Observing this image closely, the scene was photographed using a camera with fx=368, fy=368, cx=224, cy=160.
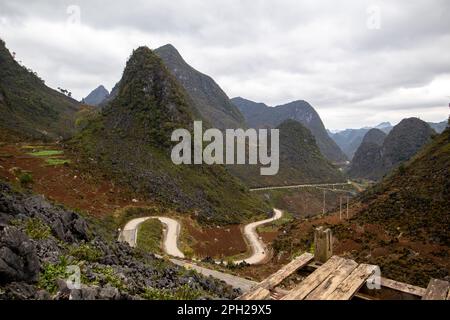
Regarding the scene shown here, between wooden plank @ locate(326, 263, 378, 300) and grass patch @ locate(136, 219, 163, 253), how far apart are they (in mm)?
30047

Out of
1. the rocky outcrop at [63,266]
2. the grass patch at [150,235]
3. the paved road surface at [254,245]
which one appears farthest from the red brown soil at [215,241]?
the rocky outcrop at [63,266]

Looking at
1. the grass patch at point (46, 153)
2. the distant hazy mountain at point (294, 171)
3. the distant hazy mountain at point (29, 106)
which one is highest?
the distant hazy mountain at point (29, 106)

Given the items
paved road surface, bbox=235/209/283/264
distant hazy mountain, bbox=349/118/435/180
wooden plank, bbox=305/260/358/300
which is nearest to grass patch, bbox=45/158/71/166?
paved road surface, bbox=235/209/283/264

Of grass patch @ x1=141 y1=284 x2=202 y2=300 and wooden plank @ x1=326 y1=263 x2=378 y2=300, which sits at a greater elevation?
wooden plank @ x1=326 y1=263 x2=378 y2=300

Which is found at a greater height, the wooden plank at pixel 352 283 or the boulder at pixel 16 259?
the wooden plank at pixel 352 283

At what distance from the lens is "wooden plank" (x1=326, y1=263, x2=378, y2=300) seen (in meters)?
4.26

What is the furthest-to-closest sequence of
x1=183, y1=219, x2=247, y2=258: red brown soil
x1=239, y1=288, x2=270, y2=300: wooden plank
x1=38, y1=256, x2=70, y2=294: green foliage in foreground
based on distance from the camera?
x1=183, y1=219, x2=247, y2=258: red brown soil < x1=38, y1=256, x2=70, y2=294: green foliage in foreground < x1=239, y1=288, x2=270, y2=300: wooden plank

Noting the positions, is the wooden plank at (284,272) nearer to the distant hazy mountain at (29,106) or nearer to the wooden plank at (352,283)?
the wooden plank at (352,283)

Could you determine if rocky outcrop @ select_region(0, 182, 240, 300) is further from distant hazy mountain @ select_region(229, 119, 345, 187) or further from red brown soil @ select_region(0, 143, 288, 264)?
distant hazy mountain @ select_region(229, 119, 345, 187)

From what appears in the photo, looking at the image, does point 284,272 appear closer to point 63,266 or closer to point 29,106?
point 63,266

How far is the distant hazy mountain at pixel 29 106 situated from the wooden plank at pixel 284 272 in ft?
288

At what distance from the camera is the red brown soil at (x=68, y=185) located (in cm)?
4488

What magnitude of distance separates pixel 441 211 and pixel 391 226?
5247 millimetres

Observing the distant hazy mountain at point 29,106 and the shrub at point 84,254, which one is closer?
the shrub at point 84,254
